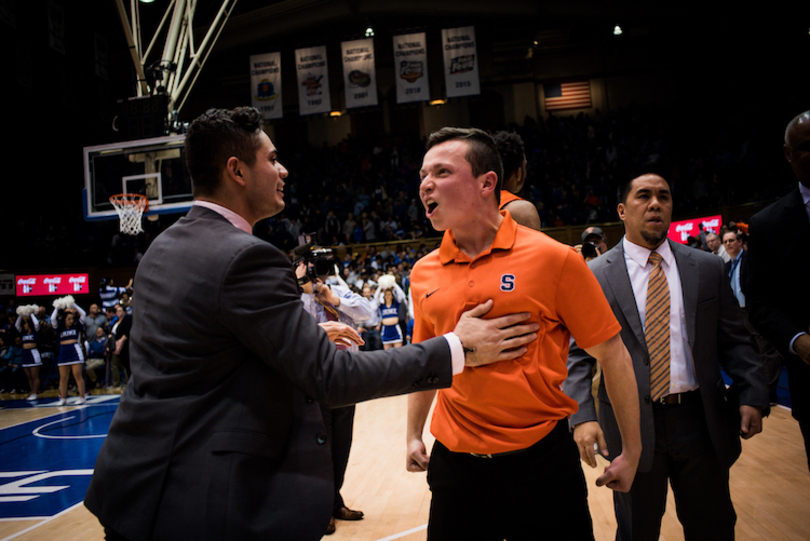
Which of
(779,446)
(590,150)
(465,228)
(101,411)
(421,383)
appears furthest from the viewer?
(590,150)

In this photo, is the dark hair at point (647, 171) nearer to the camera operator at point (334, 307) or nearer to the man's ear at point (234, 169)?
the camera operator at point (334, 307)

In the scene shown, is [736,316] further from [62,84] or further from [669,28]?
[669,28]

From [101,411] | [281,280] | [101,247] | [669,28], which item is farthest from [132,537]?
[669,28]

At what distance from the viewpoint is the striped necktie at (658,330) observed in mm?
2145

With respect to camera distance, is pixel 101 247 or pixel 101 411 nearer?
pixel 101 411

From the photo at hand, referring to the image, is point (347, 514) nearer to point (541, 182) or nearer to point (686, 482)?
point (686, 482)

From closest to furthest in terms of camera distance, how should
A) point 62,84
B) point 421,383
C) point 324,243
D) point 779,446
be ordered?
point 421,383
point 779,446
point 62,84
point 324,243

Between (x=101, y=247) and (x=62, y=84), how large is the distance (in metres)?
5.94

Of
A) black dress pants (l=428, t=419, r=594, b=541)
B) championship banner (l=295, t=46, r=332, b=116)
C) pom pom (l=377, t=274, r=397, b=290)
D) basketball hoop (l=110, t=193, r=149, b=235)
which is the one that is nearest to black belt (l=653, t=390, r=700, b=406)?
black dress pants (l=428, t=419, r=594, b=541)

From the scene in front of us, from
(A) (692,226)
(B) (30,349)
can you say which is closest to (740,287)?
(A) (692,226)

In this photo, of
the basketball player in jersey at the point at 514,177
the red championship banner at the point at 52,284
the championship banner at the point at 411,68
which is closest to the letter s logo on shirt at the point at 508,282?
the basketball player in jersey at the point at 514,177

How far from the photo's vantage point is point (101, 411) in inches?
350

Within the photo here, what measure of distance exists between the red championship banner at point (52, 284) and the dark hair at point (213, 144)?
16.6 meters

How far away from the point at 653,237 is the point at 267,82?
15.5 meters
